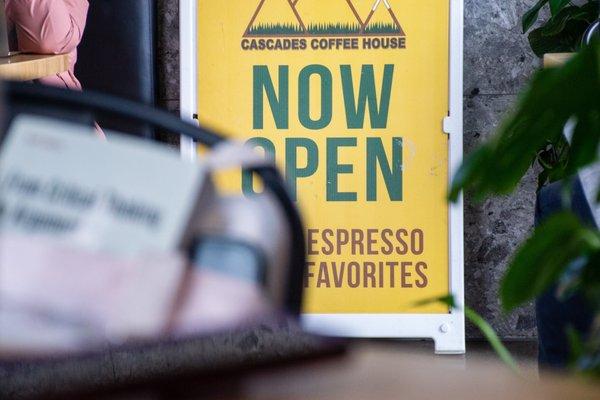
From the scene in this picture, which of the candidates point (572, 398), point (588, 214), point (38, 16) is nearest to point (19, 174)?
point (572, 398)

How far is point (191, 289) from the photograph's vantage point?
1.54ft

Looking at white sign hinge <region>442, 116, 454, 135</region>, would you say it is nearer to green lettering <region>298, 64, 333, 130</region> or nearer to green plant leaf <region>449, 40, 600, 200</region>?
green lettering <region>298, 64, 333, 130</region>

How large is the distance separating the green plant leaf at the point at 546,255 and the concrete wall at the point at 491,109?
10.4 feet

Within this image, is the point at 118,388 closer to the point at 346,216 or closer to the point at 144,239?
the point at 144,239

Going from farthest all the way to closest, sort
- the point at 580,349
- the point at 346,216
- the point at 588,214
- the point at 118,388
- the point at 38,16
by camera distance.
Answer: the point at 346,216 < the point at 38,16 < the point at 588,214 < the point at 580,349 < the point at 118,388

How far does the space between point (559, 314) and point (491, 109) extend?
7.90 feet

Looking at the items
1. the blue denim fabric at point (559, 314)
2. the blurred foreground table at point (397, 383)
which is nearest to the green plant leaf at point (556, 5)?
the blue denim fabric at point (559, 314)

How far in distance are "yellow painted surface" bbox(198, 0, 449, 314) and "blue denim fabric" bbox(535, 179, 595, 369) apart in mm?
1870

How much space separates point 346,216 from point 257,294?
301 cm

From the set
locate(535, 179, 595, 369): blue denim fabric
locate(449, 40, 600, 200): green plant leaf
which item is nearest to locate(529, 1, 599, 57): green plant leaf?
locate(535, 179, 595, 369): blue denim fabric

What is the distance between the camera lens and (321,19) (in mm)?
3535

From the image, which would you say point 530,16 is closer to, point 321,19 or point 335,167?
point 321,19

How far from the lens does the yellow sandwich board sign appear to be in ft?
11.4

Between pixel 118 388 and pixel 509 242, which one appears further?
pixel 509 242
